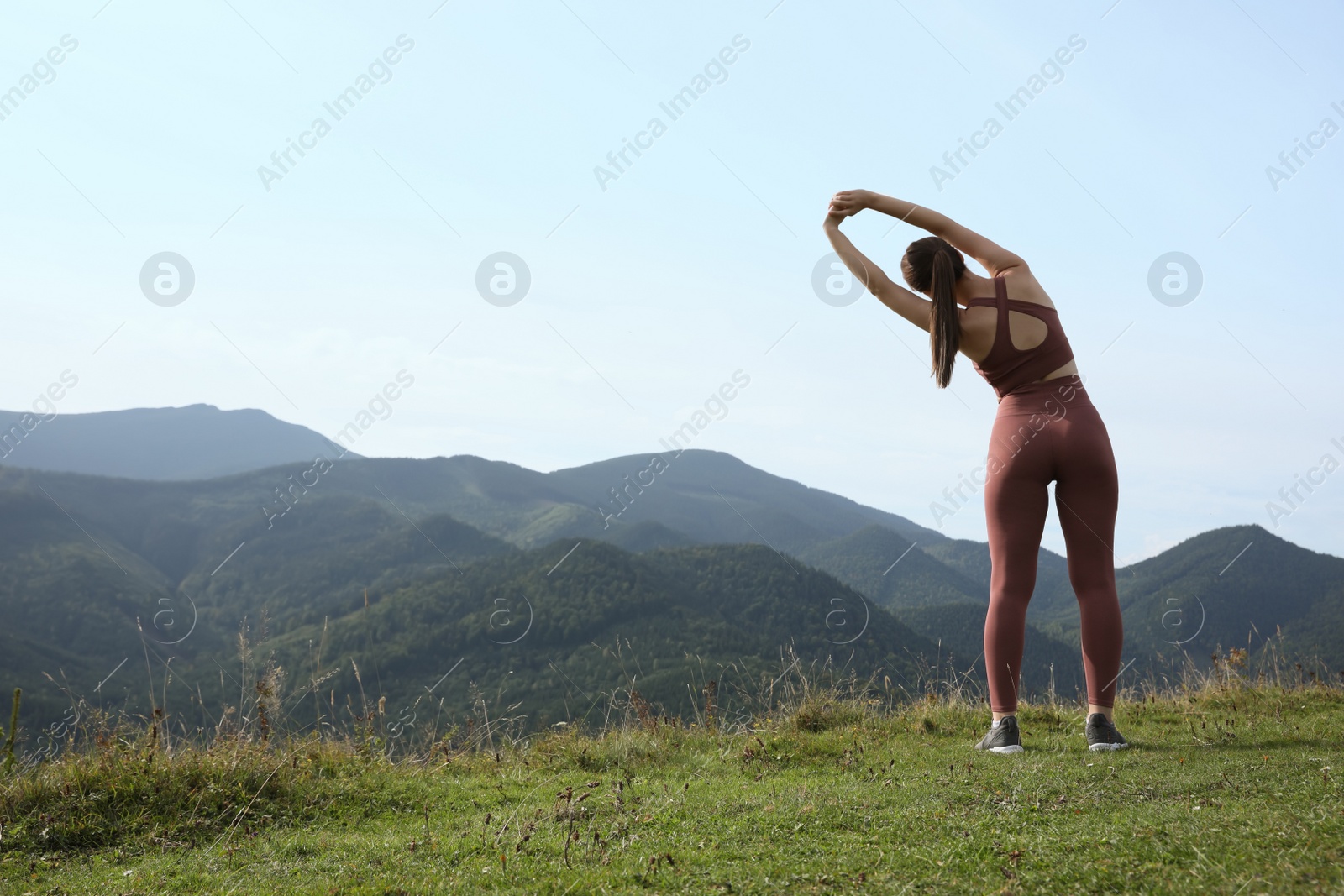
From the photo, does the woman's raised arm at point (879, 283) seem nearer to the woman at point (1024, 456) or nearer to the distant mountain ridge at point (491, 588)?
the woman at point (1024, 456)

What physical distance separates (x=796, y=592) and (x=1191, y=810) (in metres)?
62.6

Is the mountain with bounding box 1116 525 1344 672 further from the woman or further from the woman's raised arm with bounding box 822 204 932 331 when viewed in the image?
the woman's raised arm with bounding box 822 204 932 331

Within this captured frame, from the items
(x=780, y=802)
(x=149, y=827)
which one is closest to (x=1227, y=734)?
(x=780, y=802)

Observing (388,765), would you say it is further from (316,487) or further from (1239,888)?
(316,487)

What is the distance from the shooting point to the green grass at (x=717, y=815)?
7.57ft

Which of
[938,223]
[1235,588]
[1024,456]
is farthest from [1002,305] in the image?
[1235,588]

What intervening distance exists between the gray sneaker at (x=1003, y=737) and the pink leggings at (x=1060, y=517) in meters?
0.07

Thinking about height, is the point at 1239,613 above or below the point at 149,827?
above

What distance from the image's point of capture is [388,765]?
4848mm

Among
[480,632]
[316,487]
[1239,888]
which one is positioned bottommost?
[316,487]

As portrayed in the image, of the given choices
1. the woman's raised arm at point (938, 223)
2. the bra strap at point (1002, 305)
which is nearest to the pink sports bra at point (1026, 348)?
the bra strap at point (1002, 305)

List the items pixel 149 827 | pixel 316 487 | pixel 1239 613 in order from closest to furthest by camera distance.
Result: pixel 149 827 < pixel 1239 613 < pixel 316 487

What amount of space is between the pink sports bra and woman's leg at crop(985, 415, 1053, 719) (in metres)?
0.24

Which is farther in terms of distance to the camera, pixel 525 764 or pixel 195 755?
pixel 525 764
